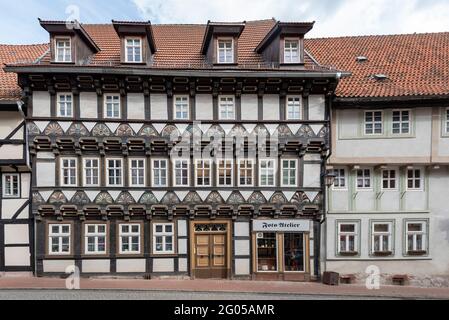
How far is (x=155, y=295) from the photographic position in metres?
10.4

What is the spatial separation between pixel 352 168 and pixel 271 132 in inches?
145

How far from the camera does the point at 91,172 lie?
12.4 metres

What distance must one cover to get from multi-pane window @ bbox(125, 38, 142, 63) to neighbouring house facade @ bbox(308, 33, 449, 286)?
823 centimetres

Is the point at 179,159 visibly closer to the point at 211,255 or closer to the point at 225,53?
the point at 211,255

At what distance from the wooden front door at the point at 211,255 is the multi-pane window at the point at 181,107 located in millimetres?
4894

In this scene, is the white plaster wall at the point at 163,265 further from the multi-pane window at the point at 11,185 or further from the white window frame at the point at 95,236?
the multi-pane window at the point at 11,185

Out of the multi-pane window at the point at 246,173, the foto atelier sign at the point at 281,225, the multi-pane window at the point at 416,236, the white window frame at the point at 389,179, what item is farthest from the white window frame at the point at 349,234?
the multi-pane window at the point at 246,173

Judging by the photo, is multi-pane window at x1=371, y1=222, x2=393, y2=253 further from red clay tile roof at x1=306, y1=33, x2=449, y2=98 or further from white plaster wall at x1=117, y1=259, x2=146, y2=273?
white plaster wall at x1=117, y1=259, x2=146, y2=273

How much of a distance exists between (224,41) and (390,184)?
9.12 metres

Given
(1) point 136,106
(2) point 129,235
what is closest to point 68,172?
(2) point 129,235

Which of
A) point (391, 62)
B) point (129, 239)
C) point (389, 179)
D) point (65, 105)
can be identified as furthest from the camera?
point (391, 62)

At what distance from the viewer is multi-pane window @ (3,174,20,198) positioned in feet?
41.0
